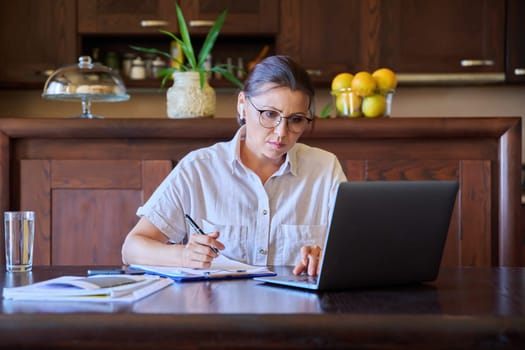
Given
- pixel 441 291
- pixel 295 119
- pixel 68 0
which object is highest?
pixel 68 0

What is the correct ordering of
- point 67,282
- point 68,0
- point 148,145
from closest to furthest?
point 67,282
point 148,145
point 68,0

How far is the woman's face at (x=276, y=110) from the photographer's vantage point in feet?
6.12

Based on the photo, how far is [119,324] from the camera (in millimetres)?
988

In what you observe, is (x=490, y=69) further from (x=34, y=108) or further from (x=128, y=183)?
(x=34, y=108)

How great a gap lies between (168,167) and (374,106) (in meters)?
0.77

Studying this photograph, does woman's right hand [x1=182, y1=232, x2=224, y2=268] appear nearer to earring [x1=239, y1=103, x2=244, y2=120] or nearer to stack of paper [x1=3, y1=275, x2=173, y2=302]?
stack of paper [x1=3, y1=275, x2=173, y2=302]

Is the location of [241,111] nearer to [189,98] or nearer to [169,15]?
[189,98]

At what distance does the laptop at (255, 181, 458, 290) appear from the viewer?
1.19 m

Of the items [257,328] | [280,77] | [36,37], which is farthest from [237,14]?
[257,328]

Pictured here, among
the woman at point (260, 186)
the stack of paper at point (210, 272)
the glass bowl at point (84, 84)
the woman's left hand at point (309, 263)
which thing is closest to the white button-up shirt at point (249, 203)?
the woman at point (260, 186)

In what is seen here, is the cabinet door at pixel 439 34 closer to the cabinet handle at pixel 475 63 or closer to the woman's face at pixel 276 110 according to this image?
the cabinet handle at pixel 475 63

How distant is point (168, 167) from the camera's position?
2.67 m

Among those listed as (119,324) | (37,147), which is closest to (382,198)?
(119,324)

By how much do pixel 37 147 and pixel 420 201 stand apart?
1.81 metres
